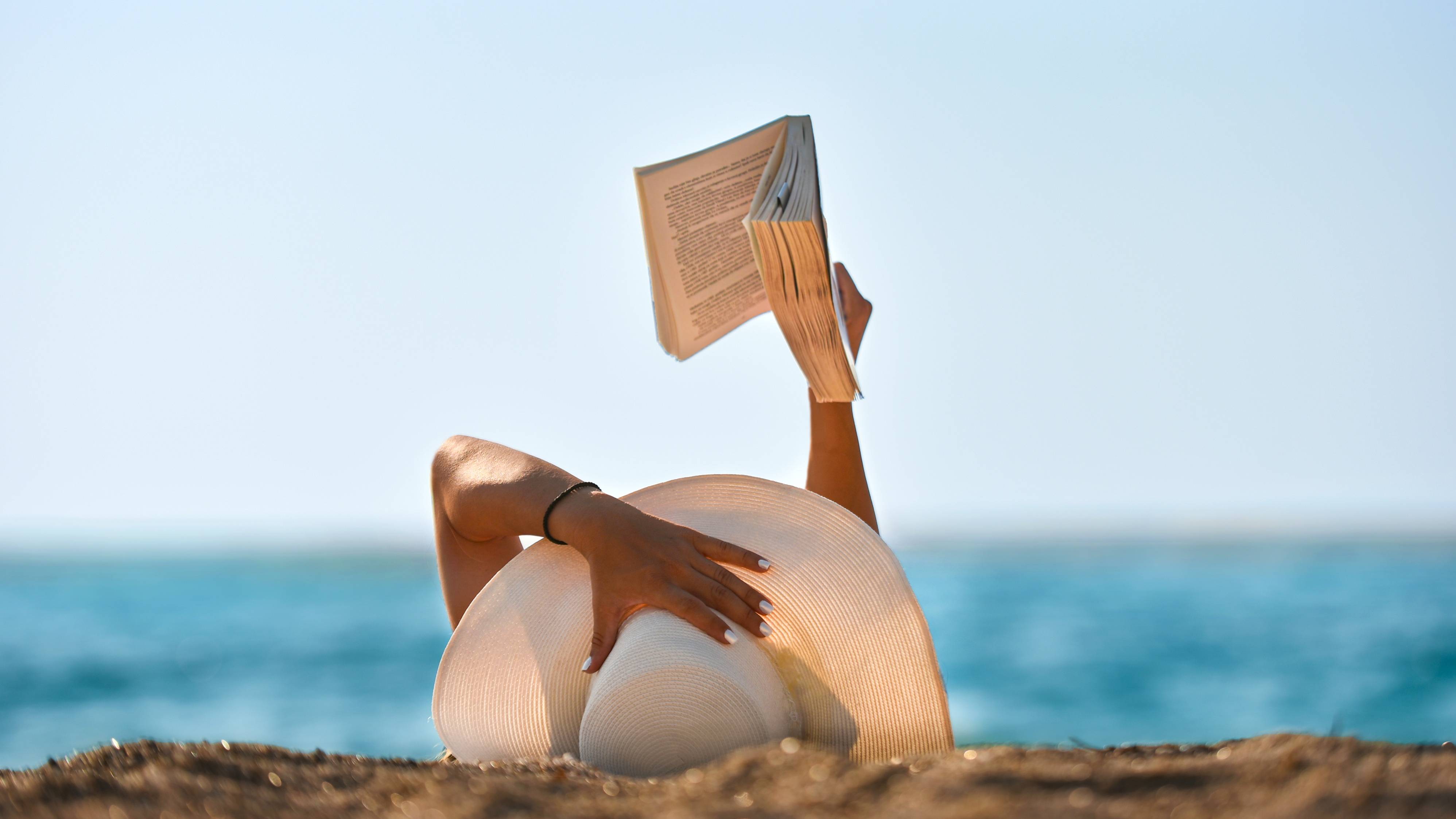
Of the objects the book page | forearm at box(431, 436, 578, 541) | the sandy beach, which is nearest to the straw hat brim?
forearm at box(431, 436, 578, 541)

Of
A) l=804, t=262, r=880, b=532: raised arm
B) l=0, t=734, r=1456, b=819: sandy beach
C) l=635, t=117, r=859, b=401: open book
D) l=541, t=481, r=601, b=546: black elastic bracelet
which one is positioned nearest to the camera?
l=0, t=734, r=1456, b=819: sandy beach

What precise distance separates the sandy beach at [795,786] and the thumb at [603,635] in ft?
1.19

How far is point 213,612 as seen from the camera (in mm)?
22516

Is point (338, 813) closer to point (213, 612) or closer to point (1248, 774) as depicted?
point (1248, 774)

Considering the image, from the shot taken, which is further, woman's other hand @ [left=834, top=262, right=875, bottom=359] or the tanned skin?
woman's other hand @ [left=834, top=262, right=875, bottom=359]

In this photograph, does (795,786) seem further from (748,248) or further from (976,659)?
(976,659)

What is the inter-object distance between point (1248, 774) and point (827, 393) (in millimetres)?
1553

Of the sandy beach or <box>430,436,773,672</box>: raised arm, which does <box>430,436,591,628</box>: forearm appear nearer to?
<box>430,436,773,672</box>: raised arm

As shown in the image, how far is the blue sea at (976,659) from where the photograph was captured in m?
12.1

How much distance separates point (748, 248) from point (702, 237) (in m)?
0.17

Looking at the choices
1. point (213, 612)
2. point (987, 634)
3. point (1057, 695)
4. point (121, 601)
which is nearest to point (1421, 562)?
Answer: point (987, 634)

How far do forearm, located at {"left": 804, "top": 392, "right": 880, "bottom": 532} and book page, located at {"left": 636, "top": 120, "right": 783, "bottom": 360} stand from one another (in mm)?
416

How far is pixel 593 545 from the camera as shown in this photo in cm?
191

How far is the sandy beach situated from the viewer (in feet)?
3.53
